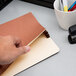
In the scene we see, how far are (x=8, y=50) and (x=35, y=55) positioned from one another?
0.10m

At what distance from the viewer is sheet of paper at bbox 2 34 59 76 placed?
22.1 inches

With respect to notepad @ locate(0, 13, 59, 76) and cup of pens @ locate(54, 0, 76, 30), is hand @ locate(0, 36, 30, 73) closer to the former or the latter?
notepad @ locate(0, 13, 59, 76)

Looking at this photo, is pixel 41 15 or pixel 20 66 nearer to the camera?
pixel 20 66

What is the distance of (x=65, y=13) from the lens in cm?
59

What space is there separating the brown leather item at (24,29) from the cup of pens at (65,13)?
8cm

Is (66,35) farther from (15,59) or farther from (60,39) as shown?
(15,59)

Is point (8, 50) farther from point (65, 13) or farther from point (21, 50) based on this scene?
point (65, 13)

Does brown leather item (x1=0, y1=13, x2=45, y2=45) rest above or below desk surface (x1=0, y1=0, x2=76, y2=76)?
above

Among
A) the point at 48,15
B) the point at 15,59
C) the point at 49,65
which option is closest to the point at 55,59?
the point at 49,65

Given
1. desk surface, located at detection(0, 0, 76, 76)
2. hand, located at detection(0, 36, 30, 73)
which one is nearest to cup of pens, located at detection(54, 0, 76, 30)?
desk surface, located at detection(0, 0, 76, 76)

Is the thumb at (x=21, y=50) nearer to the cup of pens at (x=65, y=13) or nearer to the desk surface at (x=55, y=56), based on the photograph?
the desk surface at (x=55, y=56)

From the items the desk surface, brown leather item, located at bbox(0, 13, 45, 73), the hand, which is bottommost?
the desk surface

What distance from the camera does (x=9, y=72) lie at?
0.56 m

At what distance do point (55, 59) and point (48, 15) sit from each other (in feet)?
0.80
